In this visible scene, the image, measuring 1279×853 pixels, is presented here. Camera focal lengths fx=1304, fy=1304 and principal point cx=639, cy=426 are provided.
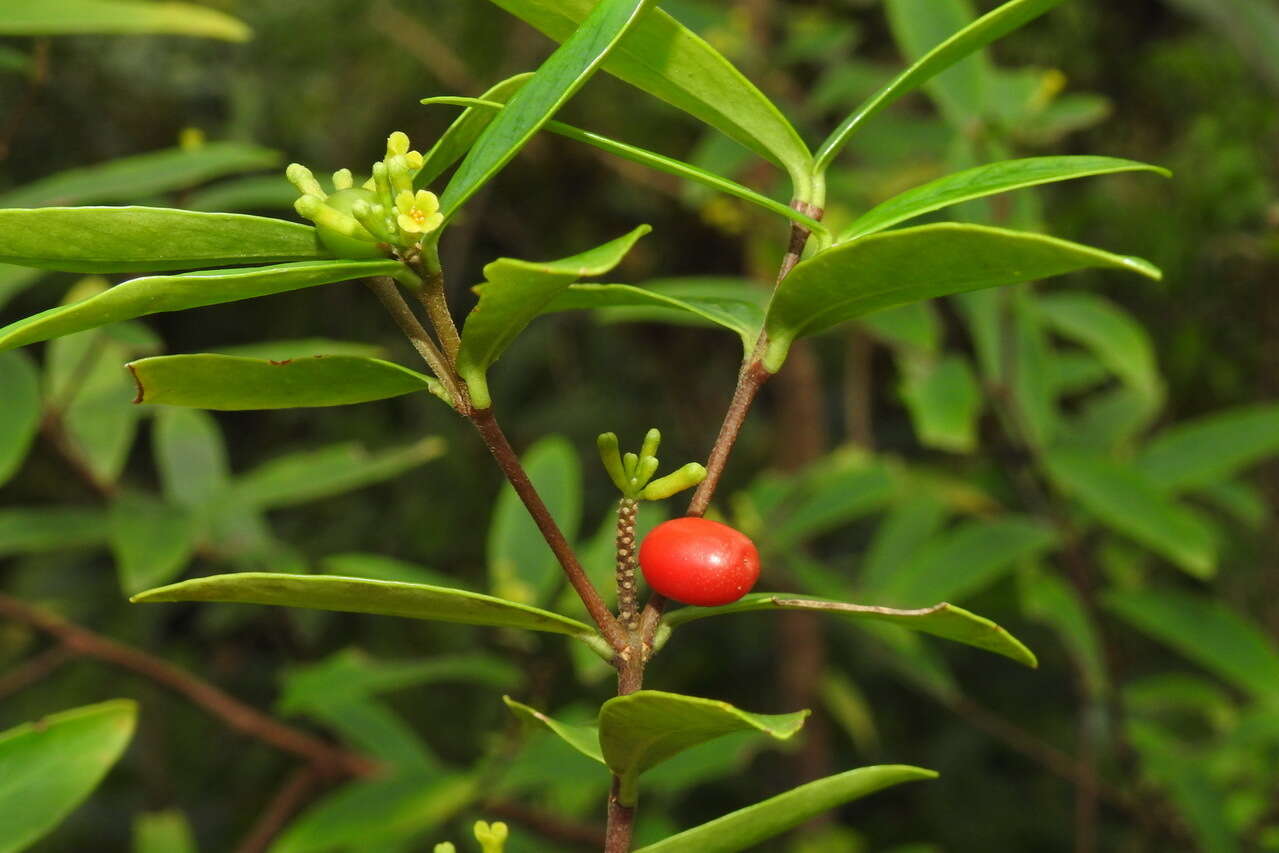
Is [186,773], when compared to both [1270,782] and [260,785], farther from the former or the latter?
[1270,782]

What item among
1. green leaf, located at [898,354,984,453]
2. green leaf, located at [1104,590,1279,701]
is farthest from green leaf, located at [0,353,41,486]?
green leaf, located at [1104,590,1279,701]

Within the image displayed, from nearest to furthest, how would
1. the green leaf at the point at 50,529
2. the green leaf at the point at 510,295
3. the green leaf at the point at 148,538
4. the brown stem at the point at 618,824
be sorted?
1. the green leaf at the point at 510,295
2. the brown stem at the point at 618,824
3. the green leaf at the point at 148,538
4. the green leaf at the point at 50,529

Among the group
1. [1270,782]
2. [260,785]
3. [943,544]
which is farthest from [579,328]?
[1270,782]

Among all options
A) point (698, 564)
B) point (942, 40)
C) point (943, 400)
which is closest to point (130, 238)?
point (698, 564)

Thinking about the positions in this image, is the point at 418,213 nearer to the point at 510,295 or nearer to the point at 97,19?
the point at 510,295

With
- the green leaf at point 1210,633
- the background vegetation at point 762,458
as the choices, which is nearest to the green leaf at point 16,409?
the background vegetation at point 762,458

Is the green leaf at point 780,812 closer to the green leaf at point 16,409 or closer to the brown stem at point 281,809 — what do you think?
the green leaf at point 16,409
